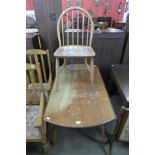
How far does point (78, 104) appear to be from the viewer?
3.43 ft

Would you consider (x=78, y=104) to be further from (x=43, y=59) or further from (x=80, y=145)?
(x=43, y=59)

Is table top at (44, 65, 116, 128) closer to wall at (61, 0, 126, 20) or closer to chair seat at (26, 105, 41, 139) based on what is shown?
chair seat at (26, 105, 41, 139)

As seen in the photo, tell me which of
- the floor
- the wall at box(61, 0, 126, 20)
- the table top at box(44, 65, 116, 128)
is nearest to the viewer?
the table top at box(44, 65, 116, 128)

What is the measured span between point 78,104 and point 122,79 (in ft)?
1.88

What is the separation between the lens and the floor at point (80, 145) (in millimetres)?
1253

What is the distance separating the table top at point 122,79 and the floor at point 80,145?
0.56m

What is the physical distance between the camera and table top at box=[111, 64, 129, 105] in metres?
1.12

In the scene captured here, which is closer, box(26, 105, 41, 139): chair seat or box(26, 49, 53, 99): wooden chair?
box(26, 105, 41, 139): chair seat

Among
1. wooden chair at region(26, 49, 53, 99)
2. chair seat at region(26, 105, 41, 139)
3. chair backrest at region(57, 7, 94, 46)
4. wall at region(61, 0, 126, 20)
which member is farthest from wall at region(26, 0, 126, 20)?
chair seat at region(26, 105, 41, 139)

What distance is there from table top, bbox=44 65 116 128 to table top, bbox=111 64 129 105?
0.15 metres

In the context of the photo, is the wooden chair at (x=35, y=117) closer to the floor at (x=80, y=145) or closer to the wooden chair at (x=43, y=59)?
the wooden chair at (x=43, y=59)

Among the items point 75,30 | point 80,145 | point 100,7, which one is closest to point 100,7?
point 100,7
